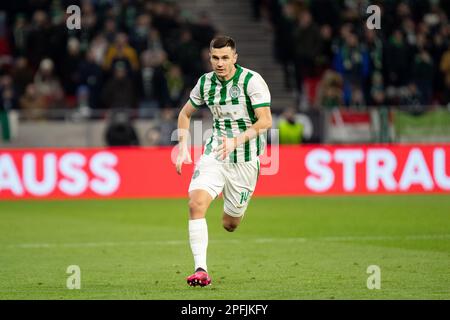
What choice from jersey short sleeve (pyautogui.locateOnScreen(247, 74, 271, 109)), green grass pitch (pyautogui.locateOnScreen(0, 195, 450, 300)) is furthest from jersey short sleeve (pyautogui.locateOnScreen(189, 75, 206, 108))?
green grass pitch (pyautogui.locateOnScreen(0, 195, 450, 300))

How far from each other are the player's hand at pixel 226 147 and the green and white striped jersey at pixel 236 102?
0.58 metres

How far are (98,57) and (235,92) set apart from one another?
48.4 feet

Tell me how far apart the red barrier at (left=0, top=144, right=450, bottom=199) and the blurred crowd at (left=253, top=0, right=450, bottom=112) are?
3328 millimetres

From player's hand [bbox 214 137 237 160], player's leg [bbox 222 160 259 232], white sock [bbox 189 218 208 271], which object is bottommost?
Answer: white sock [bbox 189 218 208 271]

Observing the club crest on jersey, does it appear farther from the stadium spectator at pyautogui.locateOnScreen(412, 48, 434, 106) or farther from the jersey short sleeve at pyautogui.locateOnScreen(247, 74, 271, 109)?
the stadium spectator at pyautogui.locateOnScreen(412, 48, 434, 106)

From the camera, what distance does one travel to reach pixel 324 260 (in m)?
12.7

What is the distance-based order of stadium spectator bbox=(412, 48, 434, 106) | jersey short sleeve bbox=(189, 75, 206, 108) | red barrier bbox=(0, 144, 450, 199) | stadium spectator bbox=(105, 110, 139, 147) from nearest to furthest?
jersey short sleeve bbox=(189, 75, 206, 108)
red barrier bbox=(0, 144, 450, 199)
stadium spectator bbox=(105, 110, 139, 147)
stadium spectator bbox=(412, 48, 434, 106)

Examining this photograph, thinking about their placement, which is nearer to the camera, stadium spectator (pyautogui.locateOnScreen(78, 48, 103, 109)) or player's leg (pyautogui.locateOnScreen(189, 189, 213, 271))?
player's leg (pyautogui.locateOnScreen(189, 189, 213, 271))

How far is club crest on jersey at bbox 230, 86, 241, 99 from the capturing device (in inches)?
434

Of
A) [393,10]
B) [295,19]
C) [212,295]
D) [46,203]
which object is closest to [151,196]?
[46,203]

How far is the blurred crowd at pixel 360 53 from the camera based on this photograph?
2662 cm

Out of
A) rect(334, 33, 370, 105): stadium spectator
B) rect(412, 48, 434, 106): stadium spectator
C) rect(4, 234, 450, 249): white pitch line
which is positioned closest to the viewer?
rect(4, 234, 450, 249): white pitch line

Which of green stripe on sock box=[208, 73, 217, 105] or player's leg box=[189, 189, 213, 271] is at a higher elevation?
green stripe on sock box=[208, 73, 217, 105]
